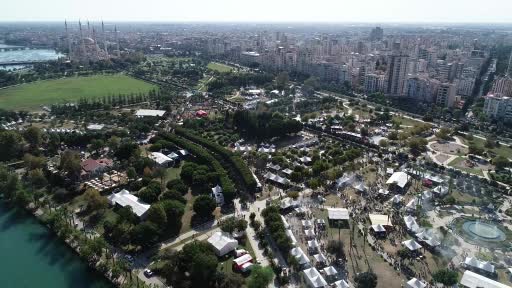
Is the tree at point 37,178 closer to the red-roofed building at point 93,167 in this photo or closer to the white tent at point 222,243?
the red-roofed building at point 93,167

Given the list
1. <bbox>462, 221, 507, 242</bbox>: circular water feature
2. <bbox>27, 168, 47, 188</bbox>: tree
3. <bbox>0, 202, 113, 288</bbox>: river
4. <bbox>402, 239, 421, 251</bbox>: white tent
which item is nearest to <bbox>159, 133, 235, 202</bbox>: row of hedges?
<bbox>0, 202, 113, 288</bbox>: river

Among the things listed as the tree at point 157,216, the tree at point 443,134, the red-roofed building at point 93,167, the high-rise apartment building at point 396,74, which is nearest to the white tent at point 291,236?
the tree at point 157,216

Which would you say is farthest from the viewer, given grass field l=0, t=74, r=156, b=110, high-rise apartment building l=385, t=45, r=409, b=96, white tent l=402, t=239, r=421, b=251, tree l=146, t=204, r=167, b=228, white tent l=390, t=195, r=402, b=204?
high-rise apartment building l=385, t=45, r=409, b=96

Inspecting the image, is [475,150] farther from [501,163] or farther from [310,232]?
[310,232]

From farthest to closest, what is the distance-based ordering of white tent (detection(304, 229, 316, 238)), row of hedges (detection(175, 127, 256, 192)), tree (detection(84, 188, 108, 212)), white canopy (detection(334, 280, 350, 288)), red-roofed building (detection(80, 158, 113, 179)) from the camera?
red-roofed building (detection(80, 158, 113, 179)) → row of hedges (detection(175, 127, 256, 192)) → tree (detection(84, 188, 108, 212)) → white tent (detection(304, 229, 316, 238)) → white canopy (detection(334, 280, 350, 288))

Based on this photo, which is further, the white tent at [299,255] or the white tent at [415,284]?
the white tent at [299,255]

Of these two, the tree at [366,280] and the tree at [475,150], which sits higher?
the tree at [475,150]

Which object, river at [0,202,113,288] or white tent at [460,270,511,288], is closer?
white tent at [460,270,511,288]

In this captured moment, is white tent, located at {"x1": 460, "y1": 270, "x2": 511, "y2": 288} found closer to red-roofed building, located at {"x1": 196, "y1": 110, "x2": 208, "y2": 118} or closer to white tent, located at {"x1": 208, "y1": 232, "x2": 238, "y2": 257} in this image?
white tent, located at {"x1": 208, "y1": 232, "x2": 238, "y2": 257}
